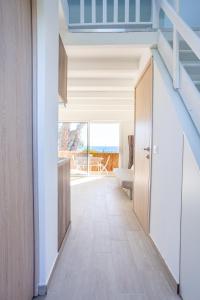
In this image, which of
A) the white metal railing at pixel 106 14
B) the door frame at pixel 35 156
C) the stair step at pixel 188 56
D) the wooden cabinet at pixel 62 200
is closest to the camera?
the door frame at pixel 35 156

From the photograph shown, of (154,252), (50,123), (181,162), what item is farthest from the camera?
(154,252)

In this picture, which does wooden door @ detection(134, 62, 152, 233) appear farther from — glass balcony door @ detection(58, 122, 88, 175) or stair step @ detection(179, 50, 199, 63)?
glass balcony door @ detection(58, 122, 88, 175)

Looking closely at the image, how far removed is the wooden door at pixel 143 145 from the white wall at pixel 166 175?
0.72 ft

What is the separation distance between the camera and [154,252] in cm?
242

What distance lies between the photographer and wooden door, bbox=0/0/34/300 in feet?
3.80

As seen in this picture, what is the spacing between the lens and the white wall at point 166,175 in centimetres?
184

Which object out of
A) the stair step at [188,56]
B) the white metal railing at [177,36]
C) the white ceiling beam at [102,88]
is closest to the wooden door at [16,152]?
the white metal railing at [177,36]

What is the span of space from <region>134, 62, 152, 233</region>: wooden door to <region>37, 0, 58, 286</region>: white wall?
1268 millimetres

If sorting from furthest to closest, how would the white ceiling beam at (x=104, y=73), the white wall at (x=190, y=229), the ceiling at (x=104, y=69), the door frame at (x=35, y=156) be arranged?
the white ceiling beam at (x=104, y=73), the ceiling at (x=104, y=69), the door frame at (x=35, y=156), the white wall at (x=190, y=229)

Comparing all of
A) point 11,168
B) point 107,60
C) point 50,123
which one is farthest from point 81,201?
point 11,168

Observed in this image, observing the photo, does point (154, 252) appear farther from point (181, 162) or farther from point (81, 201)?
point (81, 201)

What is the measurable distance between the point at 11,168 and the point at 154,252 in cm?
183

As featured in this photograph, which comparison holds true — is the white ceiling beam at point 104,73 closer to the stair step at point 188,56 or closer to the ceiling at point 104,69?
the ceiling at point 104,69

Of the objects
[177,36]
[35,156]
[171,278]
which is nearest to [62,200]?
[35,156]
